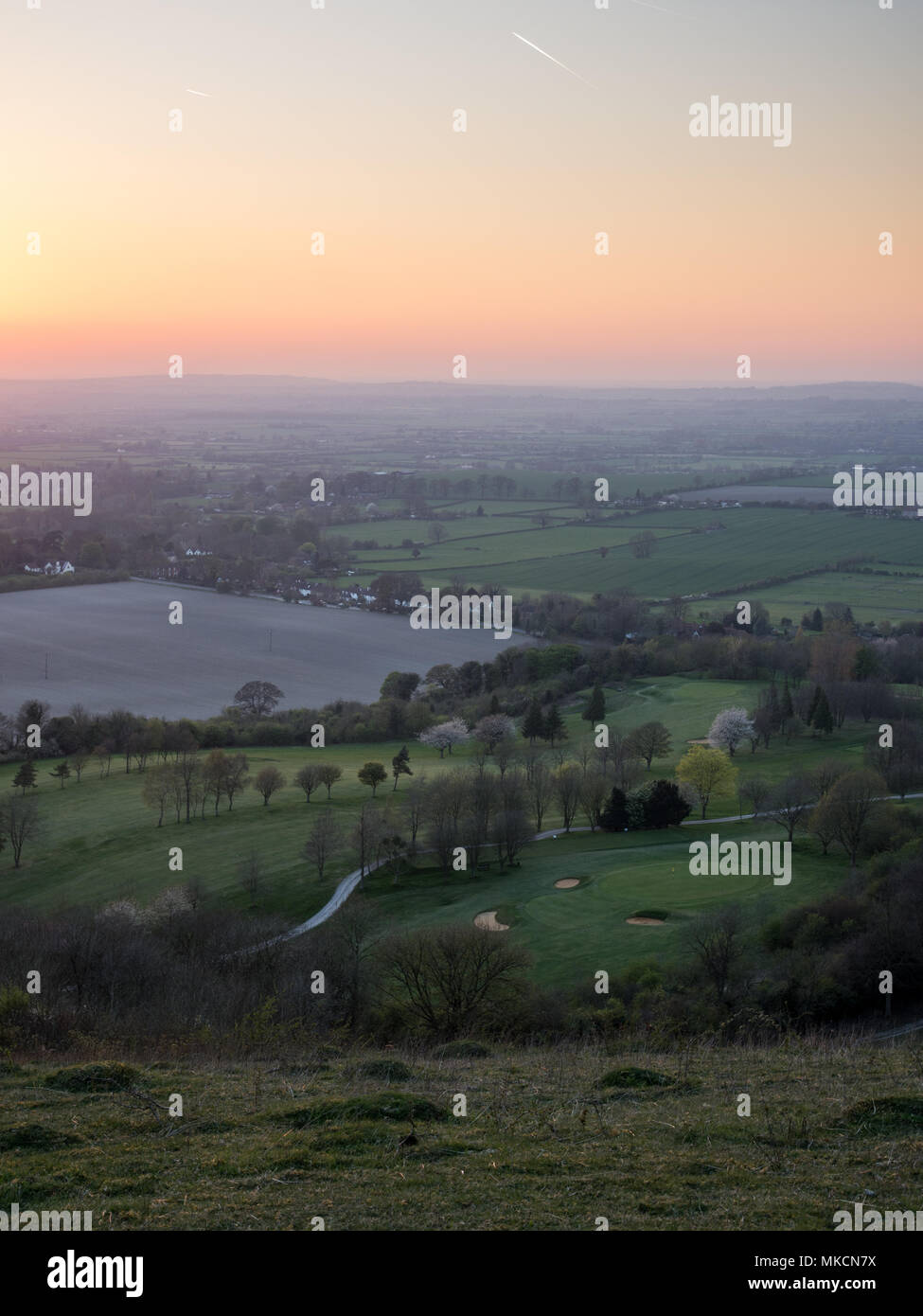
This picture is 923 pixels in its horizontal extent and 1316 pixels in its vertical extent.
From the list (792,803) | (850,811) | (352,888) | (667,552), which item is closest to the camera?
(850,811)

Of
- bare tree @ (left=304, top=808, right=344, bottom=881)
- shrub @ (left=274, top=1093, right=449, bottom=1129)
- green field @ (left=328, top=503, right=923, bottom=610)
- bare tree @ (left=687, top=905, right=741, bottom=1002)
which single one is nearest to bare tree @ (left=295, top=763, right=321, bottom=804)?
bare tree @ (left=304, top=808, right=344, bottom=881)

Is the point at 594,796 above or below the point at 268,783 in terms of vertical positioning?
below

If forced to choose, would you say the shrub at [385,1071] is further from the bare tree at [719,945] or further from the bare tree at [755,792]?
the bare tree at [755,792]

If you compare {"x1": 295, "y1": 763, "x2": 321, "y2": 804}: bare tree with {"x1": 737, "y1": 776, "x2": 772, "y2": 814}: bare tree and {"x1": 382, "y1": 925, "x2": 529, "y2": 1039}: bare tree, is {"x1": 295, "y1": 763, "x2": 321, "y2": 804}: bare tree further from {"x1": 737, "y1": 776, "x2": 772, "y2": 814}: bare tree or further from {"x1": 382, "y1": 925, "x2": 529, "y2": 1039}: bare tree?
A: {"x1": 382, "y1": 925, "x2": 529, "y2": 1039}: bare tree

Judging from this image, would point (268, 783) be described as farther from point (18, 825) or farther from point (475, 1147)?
point (475, 1147)

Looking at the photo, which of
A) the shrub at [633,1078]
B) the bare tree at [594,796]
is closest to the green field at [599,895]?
the bare tree at [594,796]

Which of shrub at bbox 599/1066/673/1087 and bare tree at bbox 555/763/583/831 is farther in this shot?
bare tree at bbox 555/763/583/831

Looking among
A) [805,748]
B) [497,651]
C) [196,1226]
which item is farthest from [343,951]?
[497,651]

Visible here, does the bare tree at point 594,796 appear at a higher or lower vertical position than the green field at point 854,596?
lower

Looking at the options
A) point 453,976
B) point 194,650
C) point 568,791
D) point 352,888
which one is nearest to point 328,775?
point 352,888
